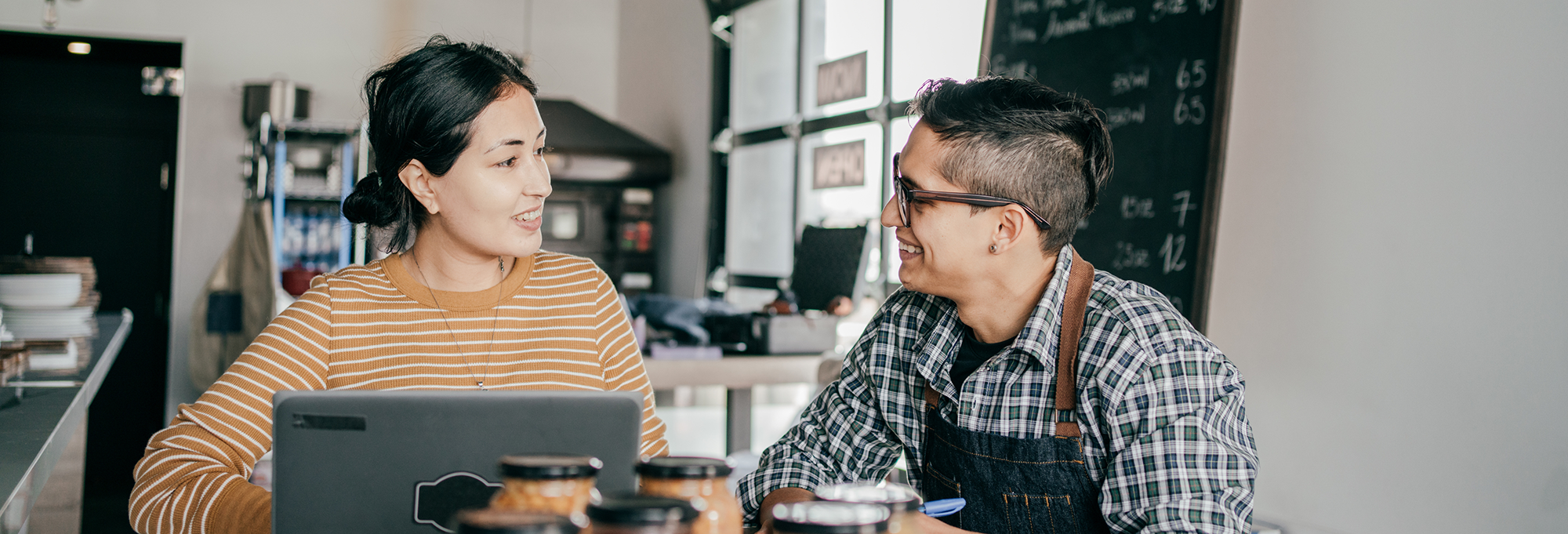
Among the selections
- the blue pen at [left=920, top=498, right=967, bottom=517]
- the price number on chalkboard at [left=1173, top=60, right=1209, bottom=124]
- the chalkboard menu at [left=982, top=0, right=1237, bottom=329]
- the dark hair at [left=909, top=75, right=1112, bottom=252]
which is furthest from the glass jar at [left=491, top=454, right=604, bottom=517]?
the price number on chalkboard at [left=1173, top=60, right=1209, bottom=124]

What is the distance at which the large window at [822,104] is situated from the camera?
163 inches

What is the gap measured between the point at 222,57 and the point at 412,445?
5929mm

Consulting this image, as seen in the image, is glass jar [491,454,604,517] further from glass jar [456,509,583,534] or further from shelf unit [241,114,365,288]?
shelf unit [241,114,365,288]

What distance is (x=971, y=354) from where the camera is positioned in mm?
1398

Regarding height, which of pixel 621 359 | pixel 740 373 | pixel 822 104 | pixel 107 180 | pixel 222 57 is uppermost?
pixel 222 57

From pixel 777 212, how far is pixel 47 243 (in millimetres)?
3984

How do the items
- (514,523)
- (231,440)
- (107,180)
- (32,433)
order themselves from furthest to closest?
(107,180)
(32,433)
(231,440)
(514,523)

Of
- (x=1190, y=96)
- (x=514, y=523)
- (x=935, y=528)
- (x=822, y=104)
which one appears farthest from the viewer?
(x=822, y=104)

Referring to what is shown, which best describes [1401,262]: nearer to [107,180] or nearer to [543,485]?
[543,485]

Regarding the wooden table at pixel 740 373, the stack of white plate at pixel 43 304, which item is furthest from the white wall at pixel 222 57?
the wooden table at pixel 740 373

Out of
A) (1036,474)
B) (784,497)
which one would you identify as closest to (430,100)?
(784,497)

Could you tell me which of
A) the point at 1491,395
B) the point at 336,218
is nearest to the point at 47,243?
the point at 336,218

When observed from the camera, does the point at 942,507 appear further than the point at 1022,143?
No

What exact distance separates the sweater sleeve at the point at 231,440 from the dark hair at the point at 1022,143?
843mm
